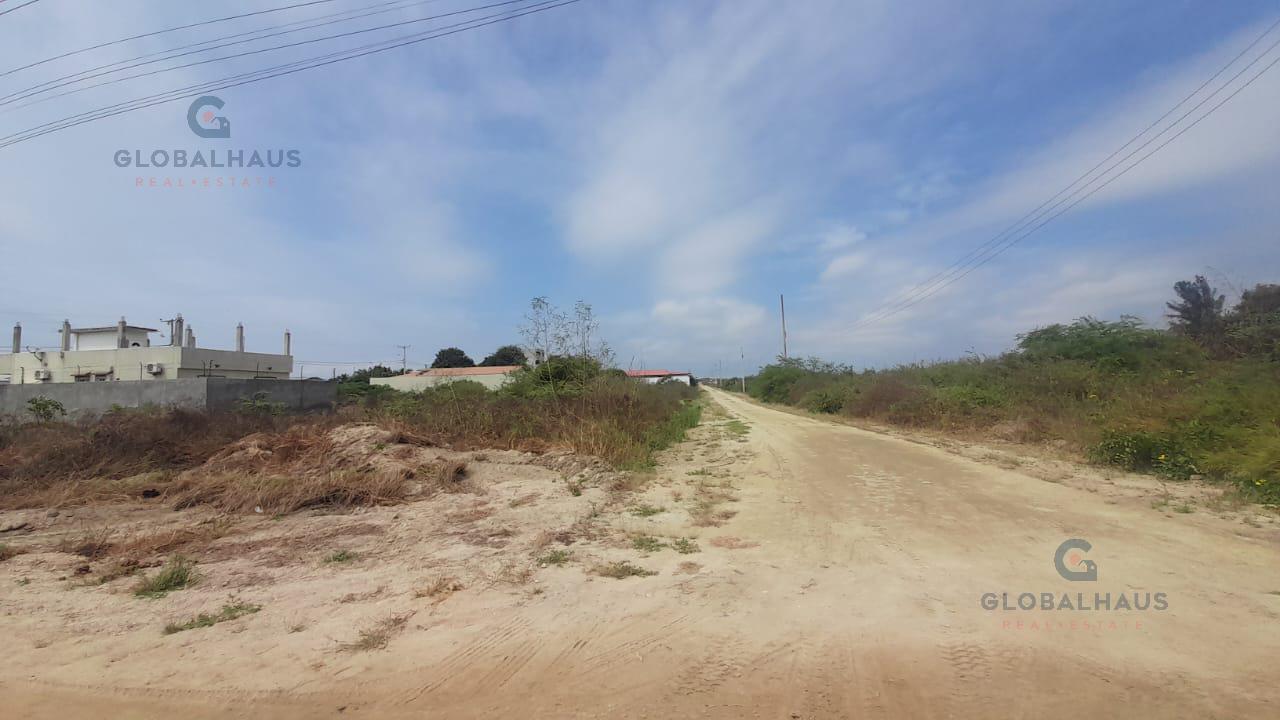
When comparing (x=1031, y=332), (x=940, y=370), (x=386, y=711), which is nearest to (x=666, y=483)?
(x=386, y=711)

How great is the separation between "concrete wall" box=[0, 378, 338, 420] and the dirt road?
17.0 metres

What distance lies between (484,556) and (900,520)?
4.48 metres

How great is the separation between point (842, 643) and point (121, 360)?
45.1 metres

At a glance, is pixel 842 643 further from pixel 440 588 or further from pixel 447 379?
pixel 447 379

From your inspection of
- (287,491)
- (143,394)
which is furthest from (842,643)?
(143,394)

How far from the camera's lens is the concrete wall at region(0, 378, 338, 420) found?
675 inches

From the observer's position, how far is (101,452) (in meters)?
9.14

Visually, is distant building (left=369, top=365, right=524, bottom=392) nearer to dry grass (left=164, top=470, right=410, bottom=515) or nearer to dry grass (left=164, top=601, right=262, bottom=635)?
dry grass (left=164, top=470, right=410, bottom=515)

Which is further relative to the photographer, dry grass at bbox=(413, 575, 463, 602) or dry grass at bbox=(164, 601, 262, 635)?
dry grass at bbox=(413, 575, 463, 602)

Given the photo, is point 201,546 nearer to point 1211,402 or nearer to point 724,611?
point 724,611

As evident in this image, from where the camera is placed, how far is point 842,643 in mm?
3389

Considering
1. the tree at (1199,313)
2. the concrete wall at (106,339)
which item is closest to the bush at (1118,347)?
the tree at (1199,313)

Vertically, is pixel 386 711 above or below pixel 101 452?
below

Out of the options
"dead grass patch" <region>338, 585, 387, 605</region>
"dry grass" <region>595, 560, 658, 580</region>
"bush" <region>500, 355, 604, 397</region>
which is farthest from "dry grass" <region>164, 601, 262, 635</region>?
"bush" <region>500, 355, 604, 397</region>
